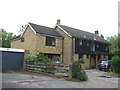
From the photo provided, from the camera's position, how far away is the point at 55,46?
25.1 m

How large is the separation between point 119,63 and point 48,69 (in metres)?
8.06

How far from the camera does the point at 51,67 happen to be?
15.2 meters

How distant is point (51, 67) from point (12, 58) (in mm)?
5959

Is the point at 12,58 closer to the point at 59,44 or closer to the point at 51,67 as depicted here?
the point at 51,67

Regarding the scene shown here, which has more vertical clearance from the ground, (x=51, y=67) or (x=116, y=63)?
(x=116, y=63)

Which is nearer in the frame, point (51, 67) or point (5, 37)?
point (51, 67)

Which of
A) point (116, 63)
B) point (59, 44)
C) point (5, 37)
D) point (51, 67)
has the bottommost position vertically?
point (51, 67)

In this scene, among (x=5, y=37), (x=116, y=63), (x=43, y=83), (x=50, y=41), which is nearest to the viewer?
(x=43, y=83)

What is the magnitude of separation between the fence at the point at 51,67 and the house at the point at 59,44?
4835 millimetres

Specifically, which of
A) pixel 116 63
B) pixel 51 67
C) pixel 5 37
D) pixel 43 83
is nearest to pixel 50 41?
pixel 51 67

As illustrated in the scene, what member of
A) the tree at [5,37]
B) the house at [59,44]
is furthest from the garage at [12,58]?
the tree at [5,37]

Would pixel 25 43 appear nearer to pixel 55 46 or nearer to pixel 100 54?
pixel 55 46

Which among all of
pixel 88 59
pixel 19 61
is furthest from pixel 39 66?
pixel 88 59

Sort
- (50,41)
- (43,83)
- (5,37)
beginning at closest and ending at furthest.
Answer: (43,83) < (50,41) < (5,37)
